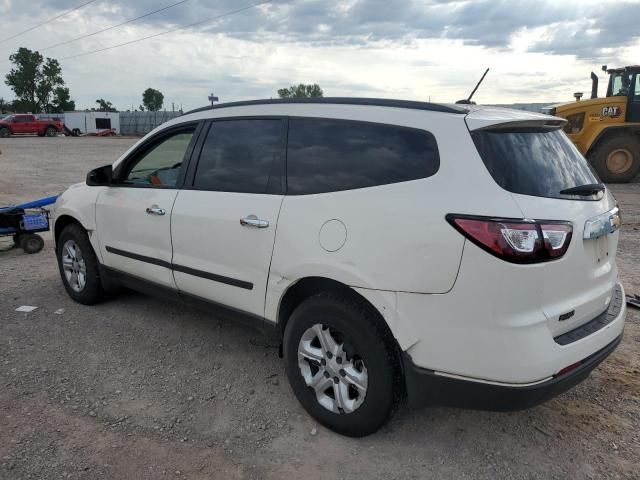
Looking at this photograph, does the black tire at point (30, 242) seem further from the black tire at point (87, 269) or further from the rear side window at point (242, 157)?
the rear side window at point (242, 157)

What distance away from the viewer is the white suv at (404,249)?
229 centimetres

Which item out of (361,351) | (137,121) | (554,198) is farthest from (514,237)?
(137,121)

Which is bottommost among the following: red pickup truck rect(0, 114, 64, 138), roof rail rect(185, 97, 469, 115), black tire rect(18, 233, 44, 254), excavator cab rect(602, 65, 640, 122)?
red pickup truck rect(0, 114, 64, 138)

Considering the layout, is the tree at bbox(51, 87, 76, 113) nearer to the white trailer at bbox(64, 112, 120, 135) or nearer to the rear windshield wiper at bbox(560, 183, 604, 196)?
the white trailer at bbox(64, 112, 120, 135)

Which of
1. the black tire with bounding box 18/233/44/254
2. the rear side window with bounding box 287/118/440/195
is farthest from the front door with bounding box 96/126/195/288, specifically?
the black tire with bounding box 18/233/44/254

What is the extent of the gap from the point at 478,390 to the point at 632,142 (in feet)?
44.2

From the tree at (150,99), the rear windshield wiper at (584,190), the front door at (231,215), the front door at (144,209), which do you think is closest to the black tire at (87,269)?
the front door at (144,209)

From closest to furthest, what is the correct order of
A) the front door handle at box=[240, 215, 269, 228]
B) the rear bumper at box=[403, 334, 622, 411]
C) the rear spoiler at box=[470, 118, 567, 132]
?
the rear bumper at box=[403, 334, 622, 411]
the rear spoiler at box=[470, 118, 567, 132]
the front door handle at box=[240, 215, 269, 228]

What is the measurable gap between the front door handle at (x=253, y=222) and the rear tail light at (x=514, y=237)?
3.89ft

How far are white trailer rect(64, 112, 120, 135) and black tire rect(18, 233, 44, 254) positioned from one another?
158 ft

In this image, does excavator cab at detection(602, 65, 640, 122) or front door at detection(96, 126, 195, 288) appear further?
excavator cab at detection(602, 65, 640, 122)

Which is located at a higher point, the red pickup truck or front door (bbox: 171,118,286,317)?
front door (bbox: 171,118,286,317)

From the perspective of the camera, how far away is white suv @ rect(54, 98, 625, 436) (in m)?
2.29

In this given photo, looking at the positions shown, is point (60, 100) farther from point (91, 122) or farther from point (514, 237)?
point (514, 237)
